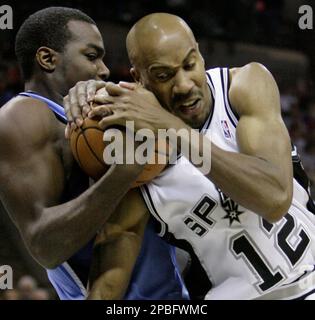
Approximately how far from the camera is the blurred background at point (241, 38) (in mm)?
7129

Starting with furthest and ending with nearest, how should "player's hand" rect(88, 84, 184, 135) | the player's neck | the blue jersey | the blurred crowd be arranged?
the blurred crowd, the player's neck, the blue jersey, "player's hand" rect(88, 84, 184, 135)

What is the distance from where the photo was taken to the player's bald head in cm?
200

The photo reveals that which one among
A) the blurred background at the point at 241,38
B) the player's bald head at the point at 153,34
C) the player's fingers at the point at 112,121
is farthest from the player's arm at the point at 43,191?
the blurred background at the point at 241,38

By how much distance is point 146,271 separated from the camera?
7.62 ft

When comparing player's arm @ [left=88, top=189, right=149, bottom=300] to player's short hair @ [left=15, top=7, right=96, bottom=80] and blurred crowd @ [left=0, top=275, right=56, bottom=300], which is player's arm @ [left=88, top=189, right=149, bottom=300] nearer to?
player's short hair @ [left=15, top=7, right=96, bottom=80]

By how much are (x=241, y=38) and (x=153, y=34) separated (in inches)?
262

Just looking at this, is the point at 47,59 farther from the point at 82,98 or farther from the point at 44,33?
the point at 82,98

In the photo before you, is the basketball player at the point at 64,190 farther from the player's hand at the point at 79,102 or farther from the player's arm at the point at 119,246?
the player's hand at the point at 79,102

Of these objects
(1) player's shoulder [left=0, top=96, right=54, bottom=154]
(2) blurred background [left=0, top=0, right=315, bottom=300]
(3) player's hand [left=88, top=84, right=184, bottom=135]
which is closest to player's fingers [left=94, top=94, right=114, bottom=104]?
(3) player's hand [left=88, top=84, right=184, bottom=135]

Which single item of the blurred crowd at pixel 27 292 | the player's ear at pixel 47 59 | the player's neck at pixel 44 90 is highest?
the player's ear at pixel 47 59

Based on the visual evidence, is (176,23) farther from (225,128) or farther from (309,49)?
(309,49)

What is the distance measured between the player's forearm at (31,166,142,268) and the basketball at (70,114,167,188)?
0.28 ft
